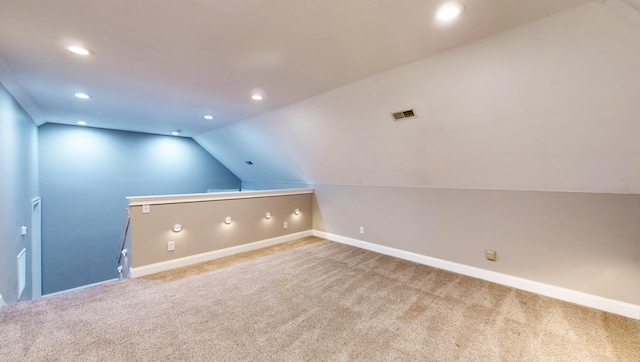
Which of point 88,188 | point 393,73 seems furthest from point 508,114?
point 88,188

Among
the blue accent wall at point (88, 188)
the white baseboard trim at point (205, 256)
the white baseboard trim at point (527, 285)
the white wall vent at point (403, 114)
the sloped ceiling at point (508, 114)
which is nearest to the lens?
the sloped ceiling at point (508, 114)

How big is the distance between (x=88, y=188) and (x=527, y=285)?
785 centimetres

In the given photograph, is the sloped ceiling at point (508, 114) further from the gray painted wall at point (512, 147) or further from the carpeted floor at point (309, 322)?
the carpeted floor at point (309, 322)

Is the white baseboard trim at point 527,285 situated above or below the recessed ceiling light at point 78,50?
Answer: below

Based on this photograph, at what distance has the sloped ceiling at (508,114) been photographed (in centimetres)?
190

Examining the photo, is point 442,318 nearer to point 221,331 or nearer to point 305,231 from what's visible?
point 221,331

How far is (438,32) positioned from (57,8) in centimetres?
273

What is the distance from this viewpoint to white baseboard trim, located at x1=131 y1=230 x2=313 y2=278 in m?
3.47

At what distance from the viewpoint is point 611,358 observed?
194 centimetres

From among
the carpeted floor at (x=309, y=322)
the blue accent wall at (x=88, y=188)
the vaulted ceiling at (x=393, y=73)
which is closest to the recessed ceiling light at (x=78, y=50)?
the vaulted ceiling at (x=393, y=73)

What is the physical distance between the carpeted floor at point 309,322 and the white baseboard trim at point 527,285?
0.11 metres

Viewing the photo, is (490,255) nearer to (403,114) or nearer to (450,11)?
A: (403,114)

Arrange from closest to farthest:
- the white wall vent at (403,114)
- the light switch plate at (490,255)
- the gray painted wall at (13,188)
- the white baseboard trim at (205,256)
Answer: the gray painted wall at (13,188), the white wall vent at (403,114), the light switch plate at (490,255), the white baseboard trim at (205,256)

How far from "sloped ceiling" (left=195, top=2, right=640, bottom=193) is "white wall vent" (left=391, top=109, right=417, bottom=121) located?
0.20 feet
